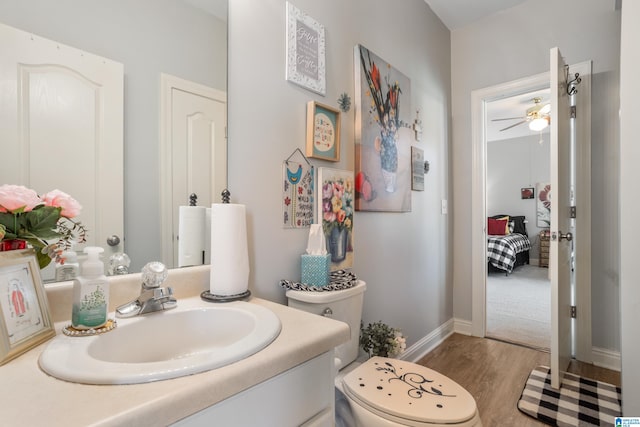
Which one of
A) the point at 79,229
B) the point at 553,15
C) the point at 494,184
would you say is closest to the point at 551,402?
the point at 79,229

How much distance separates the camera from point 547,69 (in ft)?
7.59

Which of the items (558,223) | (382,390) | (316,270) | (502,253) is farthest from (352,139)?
(502,253)

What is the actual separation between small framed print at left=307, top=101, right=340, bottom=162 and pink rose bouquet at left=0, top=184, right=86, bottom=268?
0.90 m

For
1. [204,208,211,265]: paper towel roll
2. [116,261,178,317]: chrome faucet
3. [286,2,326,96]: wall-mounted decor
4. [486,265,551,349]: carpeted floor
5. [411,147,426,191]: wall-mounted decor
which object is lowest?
[486,265,551,349]: carpeted floor

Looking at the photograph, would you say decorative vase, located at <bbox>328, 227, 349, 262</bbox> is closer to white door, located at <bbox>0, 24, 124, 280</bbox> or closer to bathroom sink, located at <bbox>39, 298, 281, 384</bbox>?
bathroom sink, located at <bbox>39, 298, 281, 384</bbox>

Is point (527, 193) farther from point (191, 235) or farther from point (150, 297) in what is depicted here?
point (150, 297)

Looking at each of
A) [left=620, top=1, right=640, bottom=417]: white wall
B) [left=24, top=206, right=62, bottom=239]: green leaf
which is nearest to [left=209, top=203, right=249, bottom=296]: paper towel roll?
[left=24, top=206, right=62, bottom=239]: green leaf

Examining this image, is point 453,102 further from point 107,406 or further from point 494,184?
point 494,184

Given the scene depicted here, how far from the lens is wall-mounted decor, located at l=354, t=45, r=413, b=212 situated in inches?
66.3

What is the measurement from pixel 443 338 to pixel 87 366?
259cm

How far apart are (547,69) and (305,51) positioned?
79.5 inches

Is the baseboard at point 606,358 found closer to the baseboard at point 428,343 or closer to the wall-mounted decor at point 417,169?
the baseboard at point 428,343

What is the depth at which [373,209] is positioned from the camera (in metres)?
1.77

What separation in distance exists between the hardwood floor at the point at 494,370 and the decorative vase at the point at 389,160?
1.27 meters
